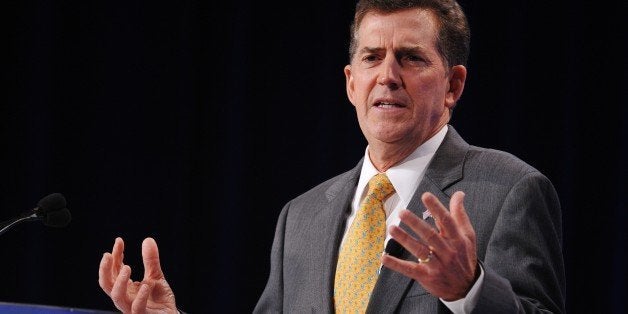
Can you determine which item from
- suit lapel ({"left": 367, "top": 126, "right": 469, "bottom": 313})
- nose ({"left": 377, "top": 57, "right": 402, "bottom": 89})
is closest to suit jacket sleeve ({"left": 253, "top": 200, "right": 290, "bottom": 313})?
suit lapel ({"left": 367, "top": 126, "right": 469, "bottom": 313})

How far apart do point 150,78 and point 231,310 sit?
1.05 metres

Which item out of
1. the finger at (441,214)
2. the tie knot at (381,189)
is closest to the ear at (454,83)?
the tie knot at (381,189)

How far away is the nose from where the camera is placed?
194 cm

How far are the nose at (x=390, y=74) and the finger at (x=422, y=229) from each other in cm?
60

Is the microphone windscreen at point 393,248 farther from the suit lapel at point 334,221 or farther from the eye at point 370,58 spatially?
the eye at point 370,58

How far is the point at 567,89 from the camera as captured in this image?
10.7 feet

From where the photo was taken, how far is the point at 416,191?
1.88 m

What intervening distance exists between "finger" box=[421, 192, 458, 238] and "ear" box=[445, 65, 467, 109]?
2.29 feet

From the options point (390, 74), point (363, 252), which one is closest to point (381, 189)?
point (363, 252)

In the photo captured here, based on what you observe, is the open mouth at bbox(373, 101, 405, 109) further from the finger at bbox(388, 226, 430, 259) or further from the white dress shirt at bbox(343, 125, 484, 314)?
the finger at bbox(388, 226, 430, 259)

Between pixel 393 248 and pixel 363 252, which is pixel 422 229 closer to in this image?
pixel 393 248

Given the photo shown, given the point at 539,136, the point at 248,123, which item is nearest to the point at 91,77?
the point at 248,123

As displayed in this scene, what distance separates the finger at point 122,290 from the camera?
5.71 ft

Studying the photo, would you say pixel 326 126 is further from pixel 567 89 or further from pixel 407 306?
pixel 407 306
